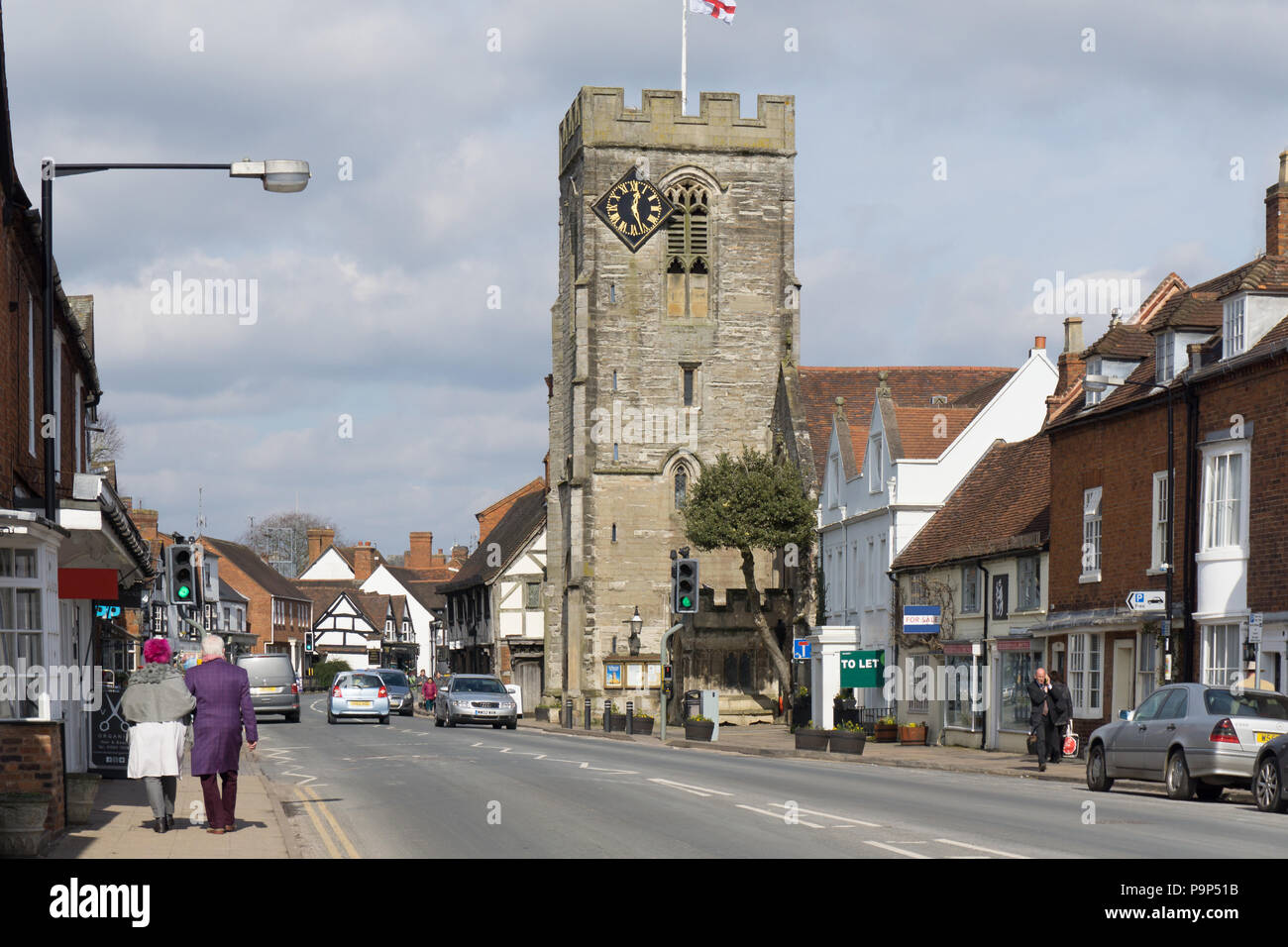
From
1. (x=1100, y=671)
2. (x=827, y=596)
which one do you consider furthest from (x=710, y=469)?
(x=1100, y=671)

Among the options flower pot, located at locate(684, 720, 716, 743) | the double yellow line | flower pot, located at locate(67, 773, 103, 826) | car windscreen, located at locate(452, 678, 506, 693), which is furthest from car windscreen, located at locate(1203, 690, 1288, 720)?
car windscreen, located at locate(452, 678, 506, 693)

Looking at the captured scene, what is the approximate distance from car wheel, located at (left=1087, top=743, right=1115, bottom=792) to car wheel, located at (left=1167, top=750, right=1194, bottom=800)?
1.79 m

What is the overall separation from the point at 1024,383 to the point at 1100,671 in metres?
14.5

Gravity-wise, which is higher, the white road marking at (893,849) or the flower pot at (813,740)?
the white road marking at (893,849)

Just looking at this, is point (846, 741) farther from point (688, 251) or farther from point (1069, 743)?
point (688, 251)

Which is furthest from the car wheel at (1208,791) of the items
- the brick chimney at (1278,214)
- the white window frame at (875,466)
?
the white window frame at (875,466)

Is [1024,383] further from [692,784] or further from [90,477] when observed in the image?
[90,477]

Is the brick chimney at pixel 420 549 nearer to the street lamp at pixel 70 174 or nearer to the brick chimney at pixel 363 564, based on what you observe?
the brick chimney at pixel 363 564

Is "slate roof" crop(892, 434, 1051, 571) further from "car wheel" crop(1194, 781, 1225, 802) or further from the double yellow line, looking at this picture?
the double yellow line

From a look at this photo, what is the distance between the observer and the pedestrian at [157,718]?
50.4 ft

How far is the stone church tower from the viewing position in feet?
205

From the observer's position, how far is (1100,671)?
1320 inches

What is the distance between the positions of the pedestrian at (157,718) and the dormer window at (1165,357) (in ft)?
68.8

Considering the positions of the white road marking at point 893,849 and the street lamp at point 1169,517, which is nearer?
the white road marking at point 893,849
